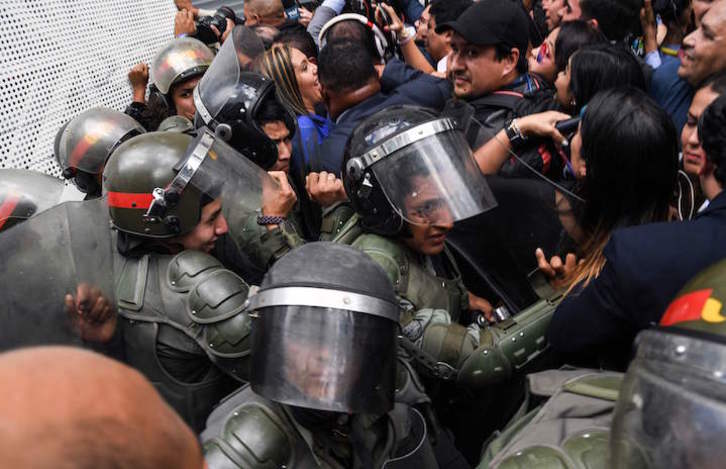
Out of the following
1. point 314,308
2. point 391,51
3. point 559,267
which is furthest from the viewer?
point 391,51

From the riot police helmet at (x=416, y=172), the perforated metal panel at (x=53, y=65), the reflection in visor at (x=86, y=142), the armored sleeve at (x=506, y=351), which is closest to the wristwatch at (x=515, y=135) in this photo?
the riot police helmet at (x=416, y=172)

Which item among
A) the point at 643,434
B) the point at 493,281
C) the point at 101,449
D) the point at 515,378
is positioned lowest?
the point at 515,378

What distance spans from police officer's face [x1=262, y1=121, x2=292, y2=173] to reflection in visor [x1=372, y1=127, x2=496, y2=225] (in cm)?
122

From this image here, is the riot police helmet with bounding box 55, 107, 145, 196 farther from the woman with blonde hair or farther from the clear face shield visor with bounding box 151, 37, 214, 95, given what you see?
the woman with blonde hair

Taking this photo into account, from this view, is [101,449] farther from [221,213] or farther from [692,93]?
[692,93]

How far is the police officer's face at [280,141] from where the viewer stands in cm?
325

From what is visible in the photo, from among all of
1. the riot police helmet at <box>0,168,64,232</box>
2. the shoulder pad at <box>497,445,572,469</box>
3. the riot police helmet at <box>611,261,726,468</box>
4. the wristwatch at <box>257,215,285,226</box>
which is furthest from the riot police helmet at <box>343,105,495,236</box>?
the riot police helmet at <box>0,168,64,232</box>

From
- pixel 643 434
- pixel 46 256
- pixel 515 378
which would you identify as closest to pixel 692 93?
pixel 515 378

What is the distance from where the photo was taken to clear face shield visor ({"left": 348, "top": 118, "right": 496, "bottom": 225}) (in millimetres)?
2160

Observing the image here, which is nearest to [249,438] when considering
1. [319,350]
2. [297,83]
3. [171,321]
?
[319,350]

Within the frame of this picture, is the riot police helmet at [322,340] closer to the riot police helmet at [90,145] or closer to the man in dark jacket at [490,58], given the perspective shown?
the man in dark jacket at [490,58]

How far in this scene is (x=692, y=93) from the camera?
9.90ft

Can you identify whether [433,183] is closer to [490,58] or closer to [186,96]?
[490,58]

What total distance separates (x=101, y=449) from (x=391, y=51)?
15.9ft
